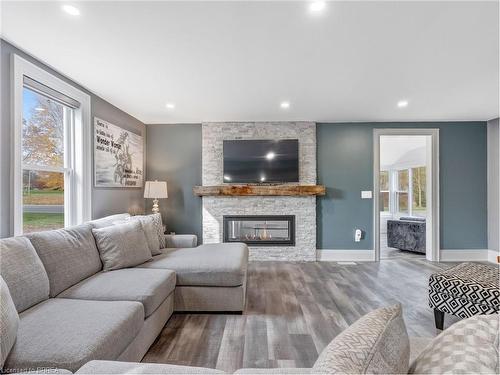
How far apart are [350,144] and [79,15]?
4.17 m

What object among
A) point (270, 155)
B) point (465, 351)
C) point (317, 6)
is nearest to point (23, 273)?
point (465, 351)

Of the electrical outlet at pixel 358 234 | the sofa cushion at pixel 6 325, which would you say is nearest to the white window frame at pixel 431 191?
the electrical outlet at pixel 358 234

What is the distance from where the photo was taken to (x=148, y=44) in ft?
6.99

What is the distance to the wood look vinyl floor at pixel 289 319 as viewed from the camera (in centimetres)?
195

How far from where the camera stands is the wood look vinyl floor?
6.39ft

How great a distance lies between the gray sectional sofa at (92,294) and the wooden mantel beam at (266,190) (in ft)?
5.29

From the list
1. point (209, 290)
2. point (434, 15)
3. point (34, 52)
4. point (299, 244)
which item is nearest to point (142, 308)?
point (209, 290)

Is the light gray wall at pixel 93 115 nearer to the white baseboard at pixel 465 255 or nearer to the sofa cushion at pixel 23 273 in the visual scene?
the sofa cushion at pixel 23 273

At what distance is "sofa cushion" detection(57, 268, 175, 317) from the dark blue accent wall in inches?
124

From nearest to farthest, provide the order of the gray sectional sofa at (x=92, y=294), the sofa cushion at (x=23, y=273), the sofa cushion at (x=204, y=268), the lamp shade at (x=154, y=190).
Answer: the gray sectional sofa at (x=92, y=294)
the sofa cushion at (x=23, y=273)
the sofa cushion at (x=204, y=268)
the lamp shade at (x=154, y=190)

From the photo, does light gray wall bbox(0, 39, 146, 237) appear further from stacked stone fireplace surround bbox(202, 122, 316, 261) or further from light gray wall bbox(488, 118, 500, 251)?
light gray wall bbox(488, 118, 500, 251)

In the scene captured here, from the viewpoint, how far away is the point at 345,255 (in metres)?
4.65

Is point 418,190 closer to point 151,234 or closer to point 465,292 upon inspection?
point 465,292

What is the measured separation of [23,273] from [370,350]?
78.8 inches
